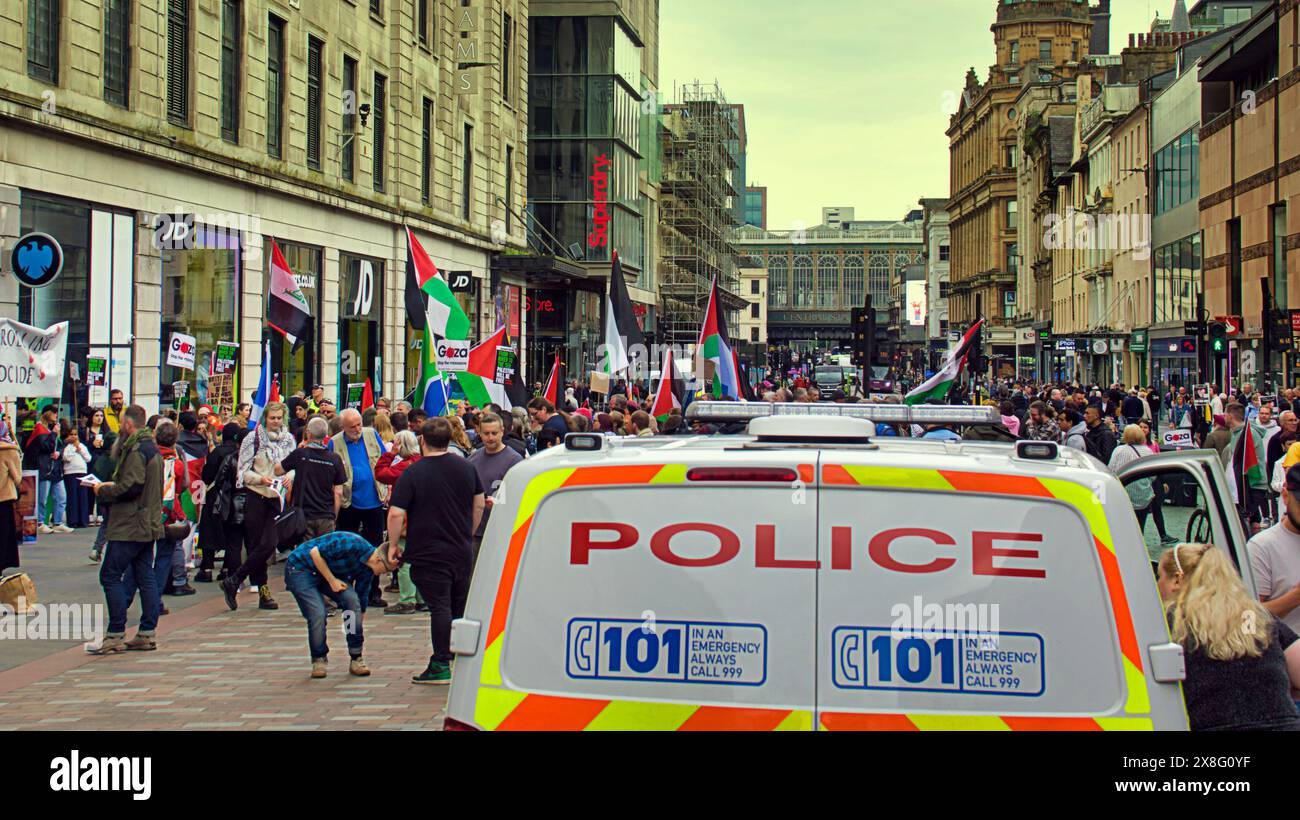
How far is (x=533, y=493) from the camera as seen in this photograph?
3.68 metres

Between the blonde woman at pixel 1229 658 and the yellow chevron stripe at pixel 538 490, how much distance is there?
228 cm

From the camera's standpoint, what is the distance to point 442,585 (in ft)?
30.6

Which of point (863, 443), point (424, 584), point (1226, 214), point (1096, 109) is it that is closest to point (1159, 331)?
point (1226, 214)

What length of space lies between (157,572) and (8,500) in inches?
101

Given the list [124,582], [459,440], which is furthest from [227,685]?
[459,440]

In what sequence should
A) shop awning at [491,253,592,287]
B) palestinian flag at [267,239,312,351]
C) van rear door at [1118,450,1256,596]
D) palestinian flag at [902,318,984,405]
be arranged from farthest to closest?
shop awning at [491,253,592,287] → palestinian flag at [267,239,312,351] → palestinian flag at [902,318,984,405] → van rear door at [1118,450,1256,596]

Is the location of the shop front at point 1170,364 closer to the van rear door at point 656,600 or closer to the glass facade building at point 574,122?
the glass facade building at point 574,122

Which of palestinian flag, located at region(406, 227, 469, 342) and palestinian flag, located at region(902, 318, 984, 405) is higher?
palestinian flag, located at region(406, 227, 469, 342)

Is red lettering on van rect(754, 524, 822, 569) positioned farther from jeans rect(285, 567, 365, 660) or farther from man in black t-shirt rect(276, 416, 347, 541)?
man in black t-shirt rect(276, 416, 347, 541)

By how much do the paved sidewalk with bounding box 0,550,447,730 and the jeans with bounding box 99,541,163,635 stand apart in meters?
0.26

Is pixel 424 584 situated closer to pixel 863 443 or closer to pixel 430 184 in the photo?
pixel 863 443

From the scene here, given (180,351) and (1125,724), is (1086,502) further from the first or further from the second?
(180,351)

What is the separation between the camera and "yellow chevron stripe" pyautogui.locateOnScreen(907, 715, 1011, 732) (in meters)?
3.37

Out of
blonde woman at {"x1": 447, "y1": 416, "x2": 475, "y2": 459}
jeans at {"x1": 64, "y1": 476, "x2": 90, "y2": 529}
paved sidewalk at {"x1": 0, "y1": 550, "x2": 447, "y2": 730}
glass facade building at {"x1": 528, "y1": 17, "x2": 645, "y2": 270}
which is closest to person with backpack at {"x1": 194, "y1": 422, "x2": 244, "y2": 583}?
paved sidewalk at {"x1": 0, "y1": 550, "x2": 447, "y2": 730}
